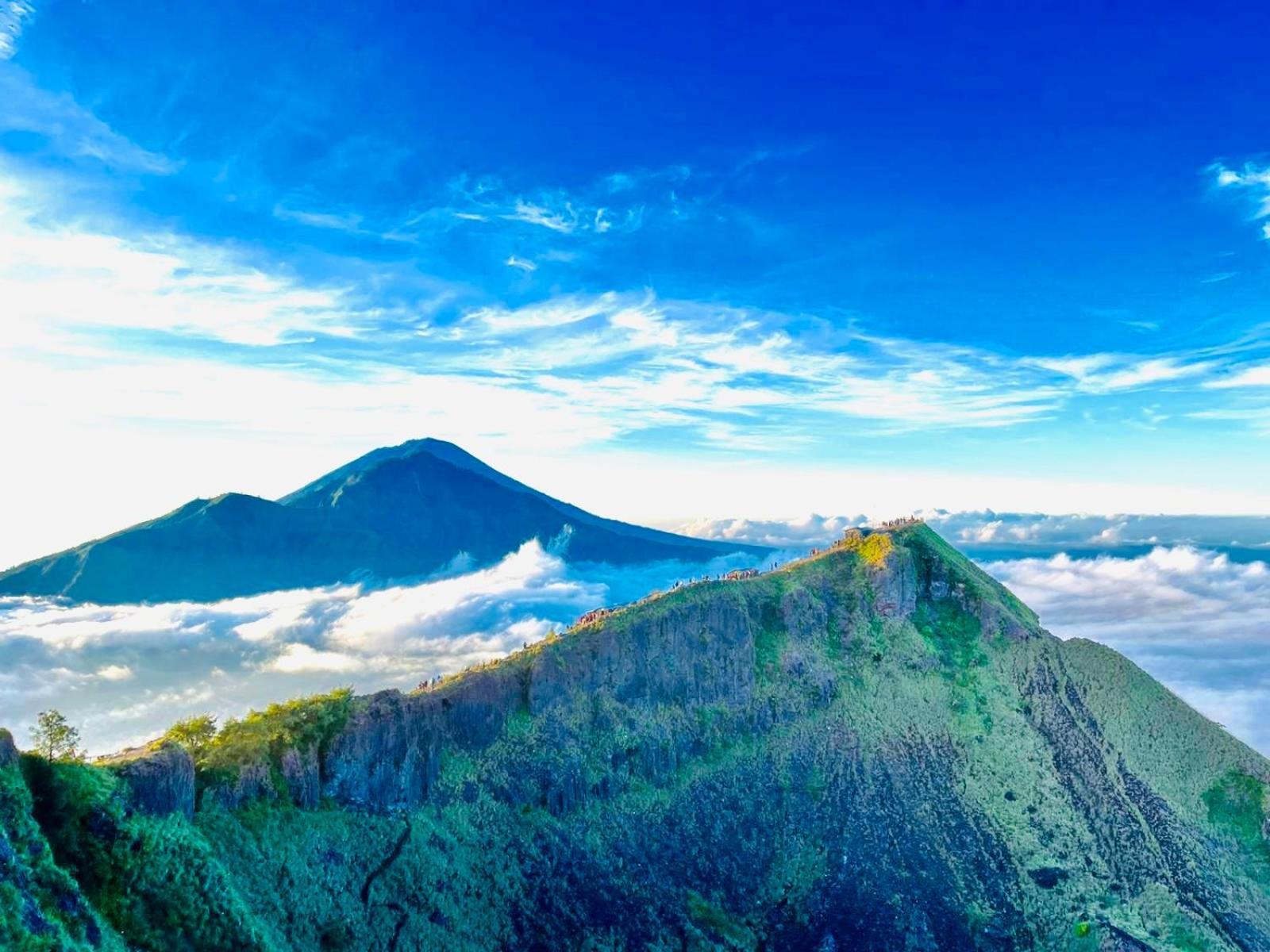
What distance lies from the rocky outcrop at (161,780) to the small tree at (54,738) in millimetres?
3460

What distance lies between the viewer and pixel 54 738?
5753 cm

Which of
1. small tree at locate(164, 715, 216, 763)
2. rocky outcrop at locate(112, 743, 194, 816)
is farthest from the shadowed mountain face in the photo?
small tree at locate(164, 715, 216, 763)

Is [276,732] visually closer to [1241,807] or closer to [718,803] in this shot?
[718,803]

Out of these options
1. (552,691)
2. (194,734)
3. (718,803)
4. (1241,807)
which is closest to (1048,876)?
(1241,807)

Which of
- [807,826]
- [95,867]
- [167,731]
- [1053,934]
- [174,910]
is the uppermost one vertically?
[167,731]

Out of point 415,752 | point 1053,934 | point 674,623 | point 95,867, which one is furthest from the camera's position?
point 674,623

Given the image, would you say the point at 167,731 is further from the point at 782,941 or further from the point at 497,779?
the point at 782,941

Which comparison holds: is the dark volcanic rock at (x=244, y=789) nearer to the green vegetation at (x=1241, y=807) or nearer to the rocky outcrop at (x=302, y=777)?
the rocky outcrop at (x=302, y=777)

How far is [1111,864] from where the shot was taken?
9869 cm

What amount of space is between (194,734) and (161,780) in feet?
30.7

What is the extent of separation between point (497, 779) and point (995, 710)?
68335mm

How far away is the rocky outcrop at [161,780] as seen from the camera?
60281 millimetres

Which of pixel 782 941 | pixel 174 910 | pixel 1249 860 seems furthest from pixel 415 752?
pixel 1249 860

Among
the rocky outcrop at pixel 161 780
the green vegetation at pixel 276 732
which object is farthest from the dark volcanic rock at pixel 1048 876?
the rocky outcrop at pixel 161 780
